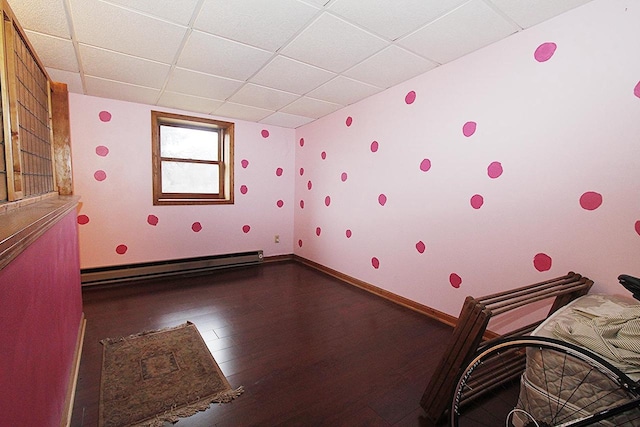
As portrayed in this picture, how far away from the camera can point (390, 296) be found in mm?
2941

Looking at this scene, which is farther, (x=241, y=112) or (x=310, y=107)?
(x=241, y=112)

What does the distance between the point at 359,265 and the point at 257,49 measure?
245cm

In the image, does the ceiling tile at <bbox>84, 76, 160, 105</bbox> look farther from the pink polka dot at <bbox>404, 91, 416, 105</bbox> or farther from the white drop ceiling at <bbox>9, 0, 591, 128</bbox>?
the pink polka dot at <bbox>404, 91, 416, 105</bbox>

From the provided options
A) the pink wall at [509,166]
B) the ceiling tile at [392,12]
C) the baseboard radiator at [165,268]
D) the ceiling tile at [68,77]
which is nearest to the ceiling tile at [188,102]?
the ceiling tile at [68,77]

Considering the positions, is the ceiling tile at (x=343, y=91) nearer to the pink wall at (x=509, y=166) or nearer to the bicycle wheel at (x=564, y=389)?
the pink wall at (x=509, y=166)

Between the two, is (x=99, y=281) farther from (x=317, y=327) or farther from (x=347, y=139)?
(x=347, y=139)

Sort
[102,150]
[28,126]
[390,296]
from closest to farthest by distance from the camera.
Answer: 1. [28,126]
2. [390,296]
3. [102,150]

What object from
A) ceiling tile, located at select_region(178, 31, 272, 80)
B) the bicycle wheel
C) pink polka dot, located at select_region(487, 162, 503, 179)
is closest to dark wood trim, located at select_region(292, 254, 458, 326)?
the bicycle wheel

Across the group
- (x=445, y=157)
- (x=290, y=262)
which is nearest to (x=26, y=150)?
(x=445, y=157)

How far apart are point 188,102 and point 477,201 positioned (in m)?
3.30

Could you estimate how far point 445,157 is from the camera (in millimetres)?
2385

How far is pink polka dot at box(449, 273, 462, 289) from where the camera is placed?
2325mm

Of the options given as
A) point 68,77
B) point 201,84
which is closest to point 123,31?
point 201,84

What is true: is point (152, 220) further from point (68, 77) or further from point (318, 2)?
point (318, 2)
